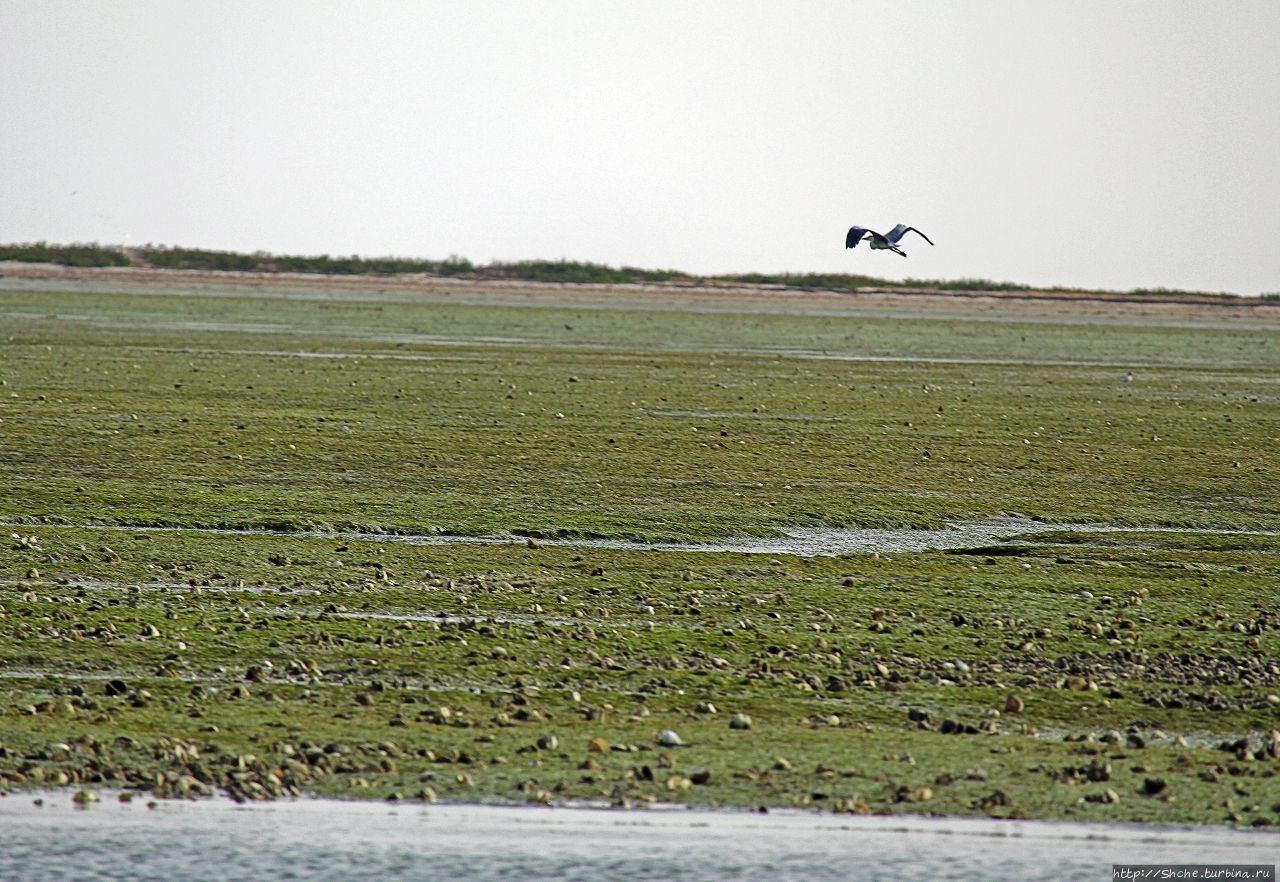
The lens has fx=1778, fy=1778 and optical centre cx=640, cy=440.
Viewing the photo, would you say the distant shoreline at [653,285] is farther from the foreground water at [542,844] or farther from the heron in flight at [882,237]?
the foreground water at [542,844]

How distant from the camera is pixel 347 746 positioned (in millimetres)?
11070

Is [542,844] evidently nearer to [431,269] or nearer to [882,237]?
[882,237]

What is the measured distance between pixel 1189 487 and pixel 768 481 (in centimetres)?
609

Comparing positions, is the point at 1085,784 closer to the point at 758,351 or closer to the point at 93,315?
the point at 758,351

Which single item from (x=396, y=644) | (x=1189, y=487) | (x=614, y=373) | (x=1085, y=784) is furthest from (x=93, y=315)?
(x=1085, y=784)

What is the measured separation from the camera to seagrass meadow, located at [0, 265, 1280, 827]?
11.0 metres

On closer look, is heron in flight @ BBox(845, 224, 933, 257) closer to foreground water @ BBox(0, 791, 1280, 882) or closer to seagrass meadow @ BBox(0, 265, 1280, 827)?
seagrass meadow @ BBox(0, 265, 1280, 827)

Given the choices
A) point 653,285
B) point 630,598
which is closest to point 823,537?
point 630,598

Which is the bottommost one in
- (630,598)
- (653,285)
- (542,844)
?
(542,844)

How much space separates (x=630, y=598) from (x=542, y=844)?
623 centimetres

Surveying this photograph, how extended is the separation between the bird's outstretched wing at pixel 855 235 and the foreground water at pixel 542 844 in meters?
14.2

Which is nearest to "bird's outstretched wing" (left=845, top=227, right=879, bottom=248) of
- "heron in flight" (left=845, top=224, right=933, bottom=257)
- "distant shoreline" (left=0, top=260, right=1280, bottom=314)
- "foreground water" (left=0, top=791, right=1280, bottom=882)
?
"heron in flight" (left=845, top=224, right=933, bottom=257)

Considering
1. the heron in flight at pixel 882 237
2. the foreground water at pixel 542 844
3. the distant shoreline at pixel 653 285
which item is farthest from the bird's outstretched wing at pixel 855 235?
the distant shoreline at pixel 653 285

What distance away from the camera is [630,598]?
52.6 feet
